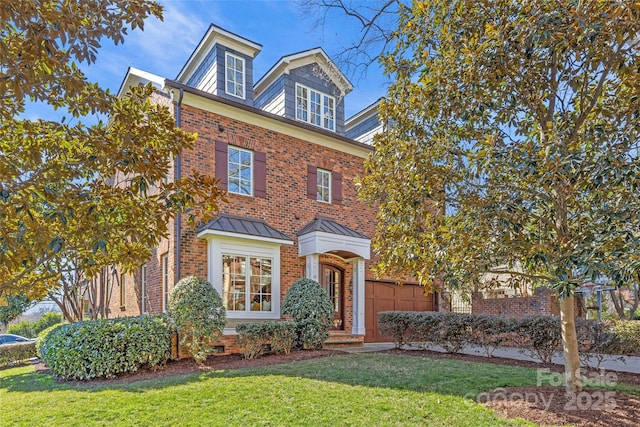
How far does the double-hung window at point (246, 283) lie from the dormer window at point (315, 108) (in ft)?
A: 17.5

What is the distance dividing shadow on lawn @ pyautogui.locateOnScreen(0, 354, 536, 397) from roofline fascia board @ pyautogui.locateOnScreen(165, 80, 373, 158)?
258 inches

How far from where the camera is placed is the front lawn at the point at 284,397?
4984 mm

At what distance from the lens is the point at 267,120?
12109 mm

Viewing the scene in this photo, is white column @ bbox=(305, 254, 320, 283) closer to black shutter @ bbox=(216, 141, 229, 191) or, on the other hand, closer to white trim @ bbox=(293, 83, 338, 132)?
black shutter @ bbox=(216, 141, 229, 191)

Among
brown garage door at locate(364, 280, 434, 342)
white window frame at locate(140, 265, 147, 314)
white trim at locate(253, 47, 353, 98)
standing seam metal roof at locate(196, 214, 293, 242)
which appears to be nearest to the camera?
standing seam metal roof at locate(196, 214, 293, 242)

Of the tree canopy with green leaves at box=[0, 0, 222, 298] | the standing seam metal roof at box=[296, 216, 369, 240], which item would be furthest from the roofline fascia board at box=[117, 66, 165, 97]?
the tree canopy with green leaves at box=[0, 0, 222, 298]

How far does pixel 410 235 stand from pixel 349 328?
26.7 ft

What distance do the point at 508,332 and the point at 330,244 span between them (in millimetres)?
5006

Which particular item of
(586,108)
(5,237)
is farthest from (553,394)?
(5,237)

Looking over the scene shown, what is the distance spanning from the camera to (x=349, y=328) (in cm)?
1304

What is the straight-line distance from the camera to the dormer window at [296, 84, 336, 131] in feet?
46.1

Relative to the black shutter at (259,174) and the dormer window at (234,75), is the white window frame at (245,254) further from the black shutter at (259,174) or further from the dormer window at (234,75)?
the dormer window at (234,75)

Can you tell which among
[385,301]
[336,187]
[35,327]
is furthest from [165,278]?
A: [35,327]

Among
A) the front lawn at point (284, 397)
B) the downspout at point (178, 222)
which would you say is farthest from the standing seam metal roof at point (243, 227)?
the front lawn at point (284, 397)
